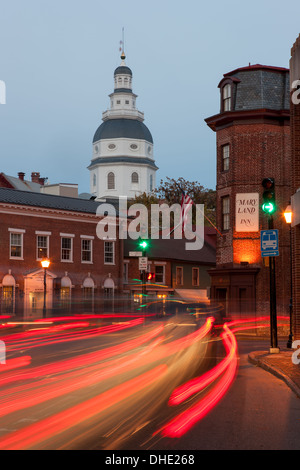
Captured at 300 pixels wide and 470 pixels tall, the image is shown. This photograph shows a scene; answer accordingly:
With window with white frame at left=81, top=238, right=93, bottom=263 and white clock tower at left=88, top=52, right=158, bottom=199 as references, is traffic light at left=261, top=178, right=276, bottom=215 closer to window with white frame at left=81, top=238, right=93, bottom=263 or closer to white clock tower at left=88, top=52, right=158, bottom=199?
window with white frame at left=81, top=238, right=93, bottom=263

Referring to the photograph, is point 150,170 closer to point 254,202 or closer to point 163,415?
point 254,202

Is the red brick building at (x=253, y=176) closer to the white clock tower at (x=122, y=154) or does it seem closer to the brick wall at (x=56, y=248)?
the brick wall at (x=56, y=248)

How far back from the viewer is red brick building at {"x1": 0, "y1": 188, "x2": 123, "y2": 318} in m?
52.4

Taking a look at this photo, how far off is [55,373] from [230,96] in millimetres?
29258

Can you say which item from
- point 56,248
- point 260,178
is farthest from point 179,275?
point 260,178

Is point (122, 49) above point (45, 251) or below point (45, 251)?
above

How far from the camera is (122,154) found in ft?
465

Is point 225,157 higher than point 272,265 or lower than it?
higher

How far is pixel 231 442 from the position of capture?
8.88 meters

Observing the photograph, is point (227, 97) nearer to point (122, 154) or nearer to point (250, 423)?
point (250, 423)

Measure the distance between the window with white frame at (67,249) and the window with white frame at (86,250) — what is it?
1.30 metres

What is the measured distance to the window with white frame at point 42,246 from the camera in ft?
180

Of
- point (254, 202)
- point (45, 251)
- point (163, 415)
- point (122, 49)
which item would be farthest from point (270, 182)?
point (122, 49)

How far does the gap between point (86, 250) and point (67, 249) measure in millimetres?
2113
